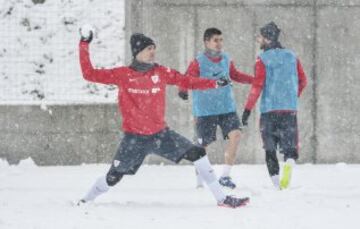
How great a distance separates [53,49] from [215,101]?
625 centimetres

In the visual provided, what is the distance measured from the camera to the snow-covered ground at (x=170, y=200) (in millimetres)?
6703

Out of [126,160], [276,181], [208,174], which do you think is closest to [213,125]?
[276,181]

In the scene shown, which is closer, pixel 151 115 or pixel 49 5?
pixel 151 115

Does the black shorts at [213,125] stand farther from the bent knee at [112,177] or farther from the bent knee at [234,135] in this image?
the bent knee at [112,177]

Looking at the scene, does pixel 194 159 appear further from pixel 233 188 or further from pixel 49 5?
pixel 49 5

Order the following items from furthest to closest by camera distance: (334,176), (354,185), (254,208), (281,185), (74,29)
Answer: (74,29), (334,176), (354,185), (281,185), (254,208)

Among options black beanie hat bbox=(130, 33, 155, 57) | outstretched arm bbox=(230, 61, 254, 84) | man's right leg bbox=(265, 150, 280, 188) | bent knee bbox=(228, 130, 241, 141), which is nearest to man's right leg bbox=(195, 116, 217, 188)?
bent knee bbox=(228, 130, 241, 141)

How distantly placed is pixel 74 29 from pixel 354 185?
8.17 metres

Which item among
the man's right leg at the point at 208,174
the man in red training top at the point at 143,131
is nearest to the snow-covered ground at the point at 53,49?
the man in red training top at the point at 143,131

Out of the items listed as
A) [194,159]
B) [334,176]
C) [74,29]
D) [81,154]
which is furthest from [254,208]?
[74,29]

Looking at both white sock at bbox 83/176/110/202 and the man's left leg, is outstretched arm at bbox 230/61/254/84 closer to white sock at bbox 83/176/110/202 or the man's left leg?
the man's left leg

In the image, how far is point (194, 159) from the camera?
24.8 feet

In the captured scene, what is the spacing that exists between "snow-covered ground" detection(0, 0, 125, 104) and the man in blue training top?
312 centimetres

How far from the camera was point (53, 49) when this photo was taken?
48.5 ft
